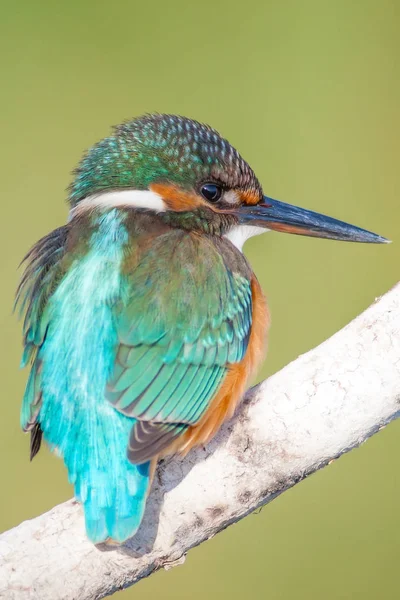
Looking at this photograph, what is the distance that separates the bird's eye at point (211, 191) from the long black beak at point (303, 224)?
0.39 ft

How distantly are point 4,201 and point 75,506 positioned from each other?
1.70 metres

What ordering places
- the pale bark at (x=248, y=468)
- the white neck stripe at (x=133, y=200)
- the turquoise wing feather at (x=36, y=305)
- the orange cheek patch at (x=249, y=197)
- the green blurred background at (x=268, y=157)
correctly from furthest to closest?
the green blurred background at (x=268, y=157), the orange cheek patch at (x=249, y=197), the white neck stripe at (x=133, y=200), the turquoise wing feather at (x=36, y=305), the pale bark at (x=248, y=468)

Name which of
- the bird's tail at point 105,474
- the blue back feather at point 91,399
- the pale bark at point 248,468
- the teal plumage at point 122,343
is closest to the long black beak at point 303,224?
the teal plumage at point 122,343

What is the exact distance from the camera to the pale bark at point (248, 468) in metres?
1.59

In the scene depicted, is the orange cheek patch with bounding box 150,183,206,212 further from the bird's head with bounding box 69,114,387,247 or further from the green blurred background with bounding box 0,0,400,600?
the green blurred background with bounding box 0,0,400,600

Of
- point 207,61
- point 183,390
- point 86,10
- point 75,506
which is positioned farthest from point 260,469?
point 86,10

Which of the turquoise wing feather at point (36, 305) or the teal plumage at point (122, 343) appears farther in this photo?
the turquoise wing feather at point (36, 305)

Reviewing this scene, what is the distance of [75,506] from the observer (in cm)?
172

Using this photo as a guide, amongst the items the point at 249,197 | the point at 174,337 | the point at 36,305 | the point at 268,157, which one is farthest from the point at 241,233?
the point at 268,157

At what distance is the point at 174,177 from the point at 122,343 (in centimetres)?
45

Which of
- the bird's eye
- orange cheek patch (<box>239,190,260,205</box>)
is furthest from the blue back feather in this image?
orange cheek patch (<box>239,190,260,205</box>)

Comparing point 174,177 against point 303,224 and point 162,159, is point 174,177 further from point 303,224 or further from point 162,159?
point 303,224

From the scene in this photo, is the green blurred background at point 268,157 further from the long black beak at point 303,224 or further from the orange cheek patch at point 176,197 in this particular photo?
the orange cheek patch at point 176,197

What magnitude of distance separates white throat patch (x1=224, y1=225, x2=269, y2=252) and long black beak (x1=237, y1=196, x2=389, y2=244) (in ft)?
0.06
